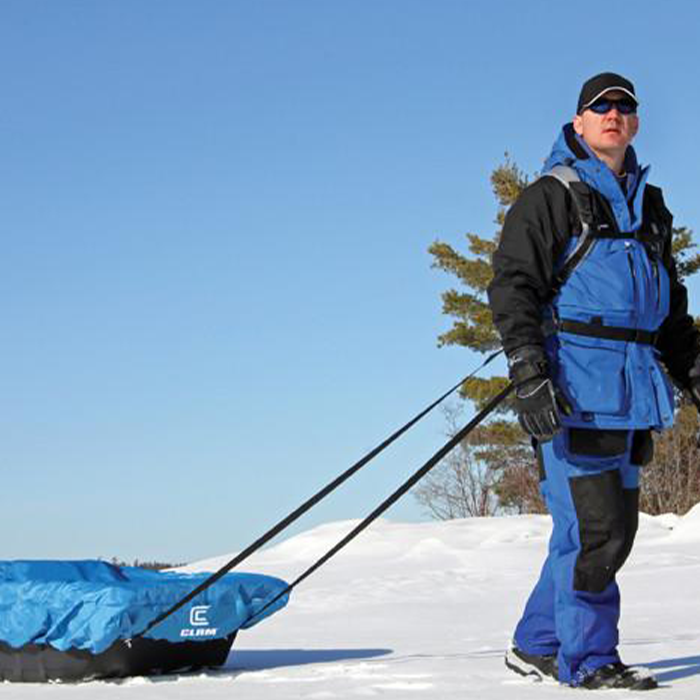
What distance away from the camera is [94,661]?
5.14 metres

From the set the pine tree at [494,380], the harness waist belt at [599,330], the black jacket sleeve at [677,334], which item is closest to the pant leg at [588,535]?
the harness waist belt at [599,330]

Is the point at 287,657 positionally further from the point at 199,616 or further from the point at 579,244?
the point at 579,244

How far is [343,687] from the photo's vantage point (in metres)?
4.59

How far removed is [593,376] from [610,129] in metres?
1.01

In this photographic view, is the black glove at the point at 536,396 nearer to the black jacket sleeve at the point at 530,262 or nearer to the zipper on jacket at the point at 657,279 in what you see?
the black jacket sleeve at the point at 530,262

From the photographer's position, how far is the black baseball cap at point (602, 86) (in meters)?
4.61

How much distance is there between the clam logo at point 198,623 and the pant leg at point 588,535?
1699 mm

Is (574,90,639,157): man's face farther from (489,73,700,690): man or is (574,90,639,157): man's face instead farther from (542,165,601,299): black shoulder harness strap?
(542,165,601,299): black shoulder harness strap

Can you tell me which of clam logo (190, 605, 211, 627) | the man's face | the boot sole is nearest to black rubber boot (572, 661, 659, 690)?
the boot sole

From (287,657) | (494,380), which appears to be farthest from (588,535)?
(494,380)

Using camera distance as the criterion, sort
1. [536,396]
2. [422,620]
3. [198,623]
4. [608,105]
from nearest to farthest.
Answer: [536,396], [608,105], [198,623], [422,620]

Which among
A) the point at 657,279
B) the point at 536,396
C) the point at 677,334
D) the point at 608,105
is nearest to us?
the point at 536,396

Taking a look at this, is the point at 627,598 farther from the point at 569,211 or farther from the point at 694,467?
the point at 694,467

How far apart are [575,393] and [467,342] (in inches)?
965
